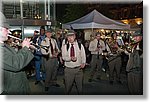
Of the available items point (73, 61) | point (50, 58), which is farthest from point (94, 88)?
point (50, 58)

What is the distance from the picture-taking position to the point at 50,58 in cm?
301

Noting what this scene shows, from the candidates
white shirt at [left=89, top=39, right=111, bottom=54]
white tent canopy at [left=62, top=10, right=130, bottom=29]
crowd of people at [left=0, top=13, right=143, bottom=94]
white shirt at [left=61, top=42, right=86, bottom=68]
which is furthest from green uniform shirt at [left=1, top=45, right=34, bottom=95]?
white shirt at [left=89, top=39, right=111, bottom=54]

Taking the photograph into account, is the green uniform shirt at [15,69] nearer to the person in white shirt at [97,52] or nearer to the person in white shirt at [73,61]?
the person in white shirt at [73,61]

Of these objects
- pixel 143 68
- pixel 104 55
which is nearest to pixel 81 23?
pixel 104 55

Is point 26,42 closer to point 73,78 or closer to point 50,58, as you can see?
point 50,58

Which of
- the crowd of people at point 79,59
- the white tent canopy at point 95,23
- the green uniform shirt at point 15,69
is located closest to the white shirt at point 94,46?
the crowd of people at point 79,59

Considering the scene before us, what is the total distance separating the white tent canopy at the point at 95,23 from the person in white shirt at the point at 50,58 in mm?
211

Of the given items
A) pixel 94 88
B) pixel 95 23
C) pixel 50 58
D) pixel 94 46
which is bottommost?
pixel 94 88

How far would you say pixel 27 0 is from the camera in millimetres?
2947

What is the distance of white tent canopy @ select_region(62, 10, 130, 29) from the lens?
9.59 feet

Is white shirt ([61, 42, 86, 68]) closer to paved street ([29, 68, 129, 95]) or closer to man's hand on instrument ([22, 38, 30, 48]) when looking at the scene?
paved street ([29, 68, 129, 95])

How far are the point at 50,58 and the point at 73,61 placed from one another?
242 millimetres

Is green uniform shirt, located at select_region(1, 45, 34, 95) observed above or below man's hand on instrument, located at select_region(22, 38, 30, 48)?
below

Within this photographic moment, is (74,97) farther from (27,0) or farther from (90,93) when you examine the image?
(27,0)
